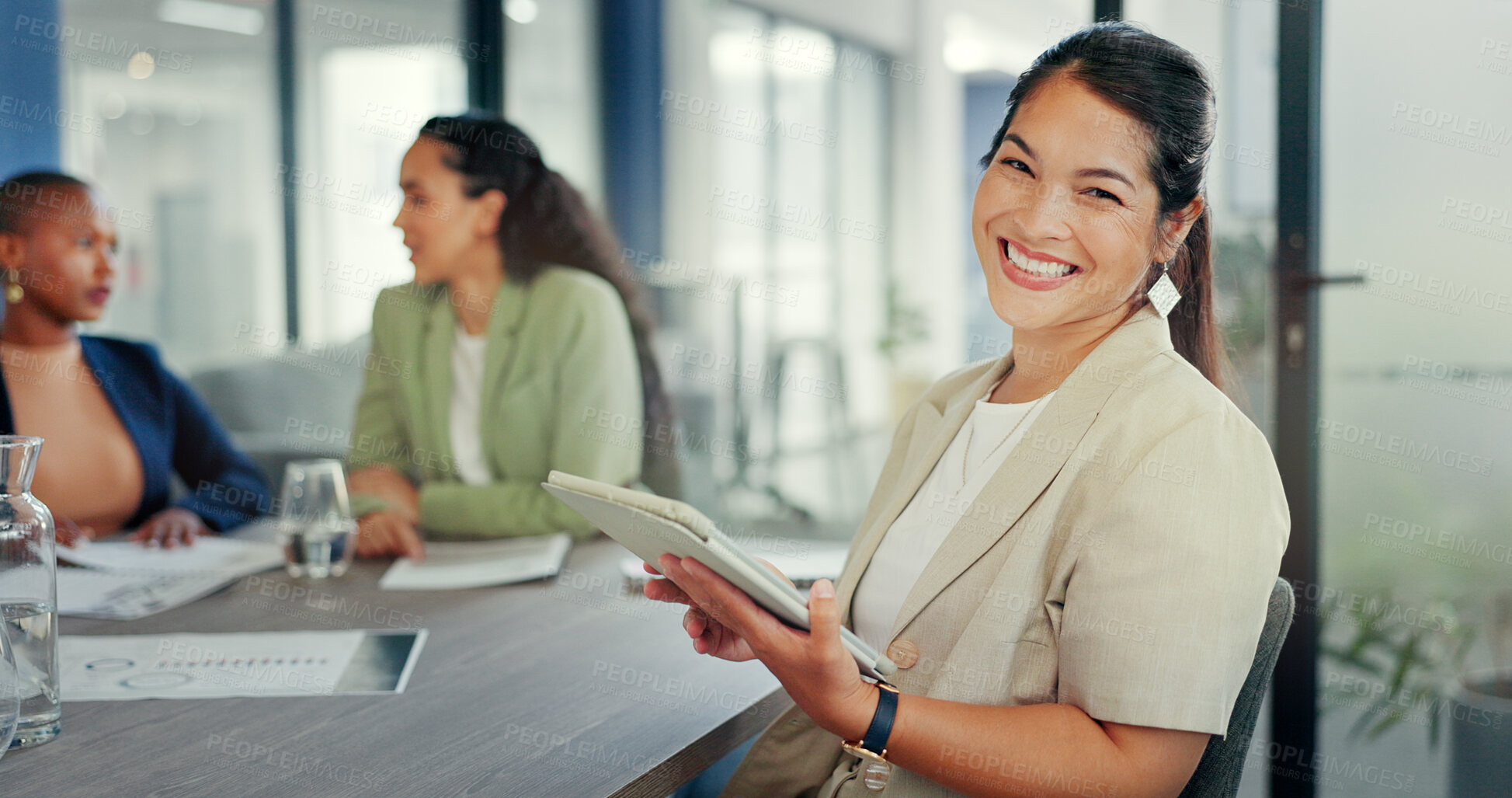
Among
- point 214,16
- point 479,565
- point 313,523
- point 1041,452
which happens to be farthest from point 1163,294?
point 214,16

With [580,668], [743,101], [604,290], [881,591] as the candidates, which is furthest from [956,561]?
[743,101]

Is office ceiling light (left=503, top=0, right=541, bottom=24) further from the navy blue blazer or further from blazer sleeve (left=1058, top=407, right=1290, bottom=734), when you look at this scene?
blazer sleeve (left=1058, top=407, right=1290, bottom=734)

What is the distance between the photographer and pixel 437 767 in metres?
1.01

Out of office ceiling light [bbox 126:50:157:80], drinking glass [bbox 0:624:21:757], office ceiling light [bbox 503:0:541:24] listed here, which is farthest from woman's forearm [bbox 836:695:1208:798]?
office ceiling light [bbox 126:50:157:80]

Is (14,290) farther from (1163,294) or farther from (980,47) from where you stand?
(980,47)

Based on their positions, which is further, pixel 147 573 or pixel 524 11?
pixel 524 11

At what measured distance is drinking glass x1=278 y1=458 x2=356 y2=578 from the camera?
171cm

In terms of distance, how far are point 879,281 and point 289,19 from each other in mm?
3371

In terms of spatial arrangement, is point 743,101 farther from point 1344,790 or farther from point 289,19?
point 1344,790

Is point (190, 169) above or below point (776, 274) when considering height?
above

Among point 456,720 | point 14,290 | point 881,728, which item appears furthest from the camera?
point 14,290

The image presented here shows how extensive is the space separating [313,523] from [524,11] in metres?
3.97

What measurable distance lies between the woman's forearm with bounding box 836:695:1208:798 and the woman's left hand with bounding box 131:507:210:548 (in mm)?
1362

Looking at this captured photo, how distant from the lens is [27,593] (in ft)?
3.48
